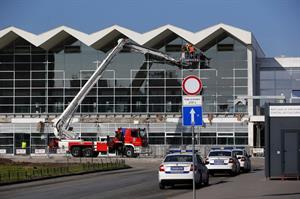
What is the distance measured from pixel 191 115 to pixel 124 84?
54.3m

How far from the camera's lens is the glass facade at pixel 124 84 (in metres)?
69.3

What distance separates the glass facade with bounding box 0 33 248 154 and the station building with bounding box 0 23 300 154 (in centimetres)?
10

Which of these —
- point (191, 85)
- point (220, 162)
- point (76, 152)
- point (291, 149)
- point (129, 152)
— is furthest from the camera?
point (76, 152)

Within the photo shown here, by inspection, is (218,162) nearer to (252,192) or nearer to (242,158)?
(242,158)

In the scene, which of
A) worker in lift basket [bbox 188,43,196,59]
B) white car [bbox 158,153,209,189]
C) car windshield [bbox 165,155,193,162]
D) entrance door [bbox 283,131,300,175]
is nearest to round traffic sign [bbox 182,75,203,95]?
white car [bbox 158,153,209,189]

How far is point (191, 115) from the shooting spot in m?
16.7

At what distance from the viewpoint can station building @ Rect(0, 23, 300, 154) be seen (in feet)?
226

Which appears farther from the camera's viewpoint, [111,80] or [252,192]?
[111,80]

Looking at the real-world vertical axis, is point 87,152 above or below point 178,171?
below

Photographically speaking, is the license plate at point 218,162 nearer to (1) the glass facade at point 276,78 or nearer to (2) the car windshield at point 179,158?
(2) the car windshield at point 179,158

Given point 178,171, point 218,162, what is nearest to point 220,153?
point 218,162

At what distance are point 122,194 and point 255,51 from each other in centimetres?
5258

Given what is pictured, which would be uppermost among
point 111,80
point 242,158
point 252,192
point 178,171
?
point 111,80

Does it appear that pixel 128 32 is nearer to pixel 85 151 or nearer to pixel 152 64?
pixel 152 64
